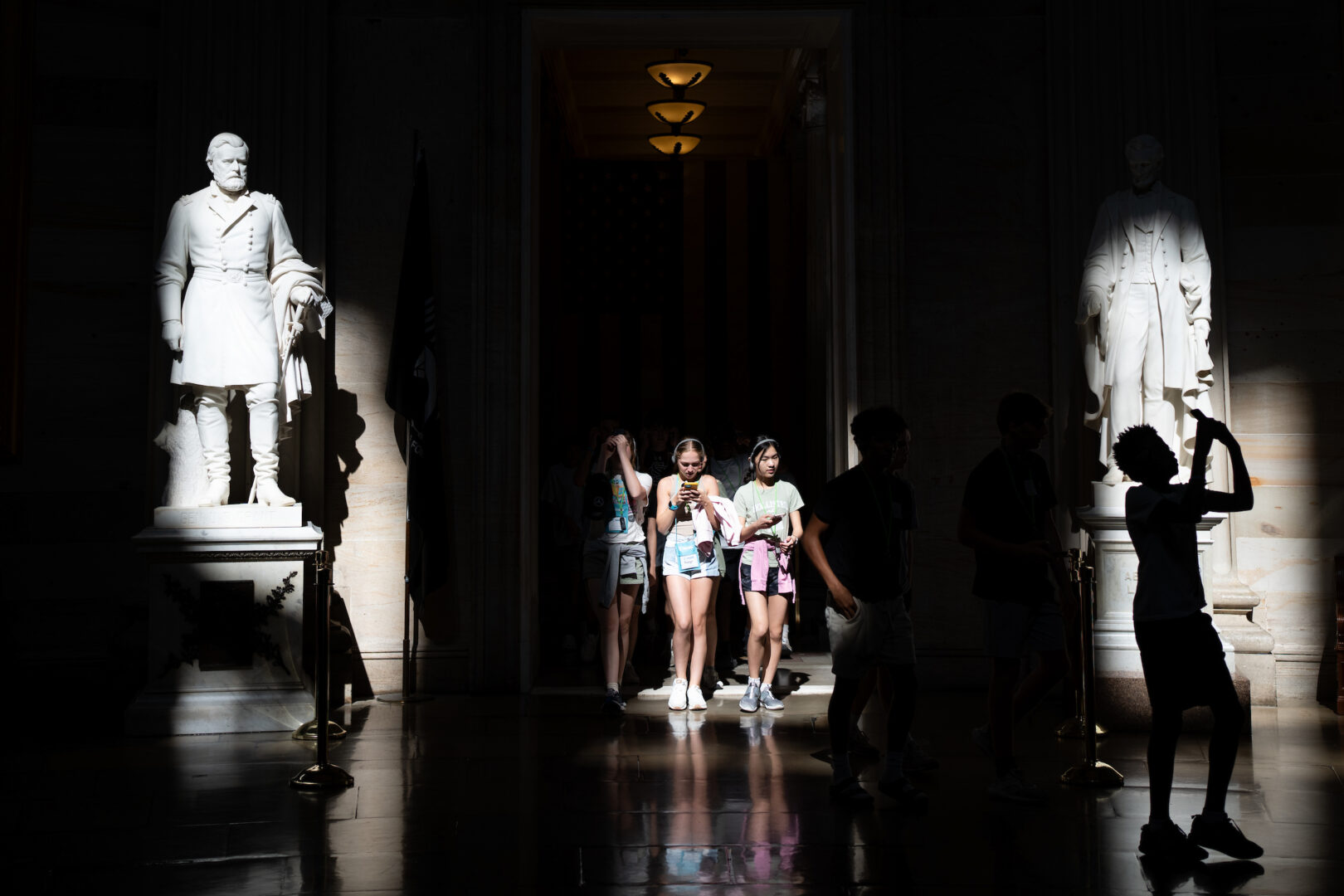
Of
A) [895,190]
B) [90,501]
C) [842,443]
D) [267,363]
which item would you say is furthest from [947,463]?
[90,501]

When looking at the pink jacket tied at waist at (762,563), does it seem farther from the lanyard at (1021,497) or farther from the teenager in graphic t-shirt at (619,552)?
the lanyard at (1021,497)

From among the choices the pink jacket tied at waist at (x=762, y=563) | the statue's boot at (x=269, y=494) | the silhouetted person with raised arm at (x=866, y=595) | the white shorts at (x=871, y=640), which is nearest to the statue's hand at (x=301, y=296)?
the statue's boot at (x=269, y=494)

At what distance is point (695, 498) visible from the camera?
7641 millimetres

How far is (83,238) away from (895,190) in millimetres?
4897

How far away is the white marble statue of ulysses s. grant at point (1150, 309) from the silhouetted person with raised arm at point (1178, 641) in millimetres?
2658

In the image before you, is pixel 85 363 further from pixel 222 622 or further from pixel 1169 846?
pixel 1169 846

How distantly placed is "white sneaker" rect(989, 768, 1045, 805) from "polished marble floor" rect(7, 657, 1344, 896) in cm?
6

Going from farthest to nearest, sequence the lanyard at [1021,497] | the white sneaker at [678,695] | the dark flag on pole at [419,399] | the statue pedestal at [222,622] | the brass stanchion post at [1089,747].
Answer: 1. the dark flag on pole at [419,399]
2. the white sneaker at [678,695]
3. the statue pedestal at [222,622]
4. the brass stanchion post at [1089,747]
5. the lanyard at [1021,497]

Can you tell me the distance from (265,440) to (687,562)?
238cm

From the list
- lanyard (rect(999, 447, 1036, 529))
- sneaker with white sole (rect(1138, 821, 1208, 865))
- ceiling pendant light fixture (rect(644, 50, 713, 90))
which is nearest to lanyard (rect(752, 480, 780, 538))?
lanyard (rect(999, 447, 1036, 529))

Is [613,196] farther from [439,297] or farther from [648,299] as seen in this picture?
[439,297]

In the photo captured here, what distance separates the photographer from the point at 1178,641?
4.58 meters

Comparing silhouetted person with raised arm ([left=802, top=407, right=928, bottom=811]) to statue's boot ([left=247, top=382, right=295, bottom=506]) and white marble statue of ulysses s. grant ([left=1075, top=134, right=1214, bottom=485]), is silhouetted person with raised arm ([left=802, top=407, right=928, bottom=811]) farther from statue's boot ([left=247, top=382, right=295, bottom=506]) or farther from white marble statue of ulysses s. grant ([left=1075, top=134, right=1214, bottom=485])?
statue's boot ([left=247, top=382, right=295, bottom=506])

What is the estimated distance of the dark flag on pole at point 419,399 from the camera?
7965 mm
